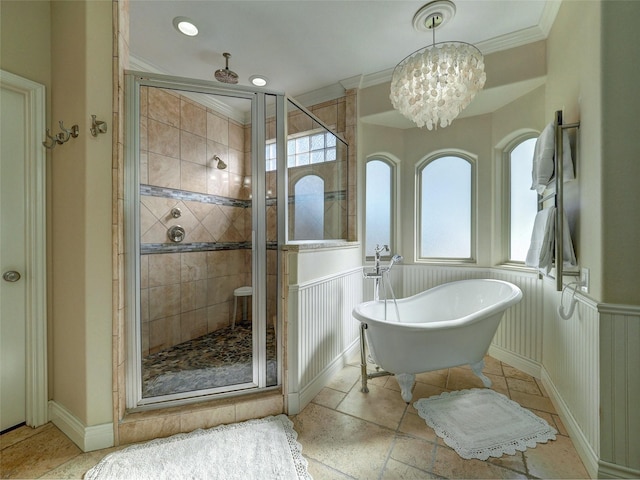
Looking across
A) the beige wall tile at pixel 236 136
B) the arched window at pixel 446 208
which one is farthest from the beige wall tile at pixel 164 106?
the arched window at pixel 446 208

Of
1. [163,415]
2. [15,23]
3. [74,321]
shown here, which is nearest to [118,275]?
[74,321]

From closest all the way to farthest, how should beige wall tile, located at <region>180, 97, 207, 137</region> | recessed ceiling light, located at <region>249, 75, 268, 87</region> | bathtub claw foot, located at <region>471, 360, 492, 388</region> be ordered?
bathtub claw foot, located at <region>471, 360, 492, 388</region> < beige wall tile, located at <region>180, 97, 207, 137</region> < recessed ceiling light, located at <region>249, 75, 268, 87</region>

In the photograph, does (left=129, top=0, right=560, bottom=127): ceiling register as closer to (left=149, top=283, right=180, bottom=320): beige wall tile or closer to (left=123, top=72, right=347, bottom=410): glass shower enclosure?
(left=123, top=72, right=347, bottom=410): glass shower enclosure

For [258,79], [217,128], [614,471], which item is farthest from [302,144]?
[614,471]

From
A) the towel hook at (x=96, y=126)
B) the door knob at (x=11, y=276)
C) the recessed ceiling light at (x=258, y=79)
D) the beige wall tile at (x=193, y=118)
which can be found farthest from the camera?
the recessed ceiling light at (x=258, y=79)

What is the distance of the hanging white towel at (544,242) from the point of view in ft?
5.11

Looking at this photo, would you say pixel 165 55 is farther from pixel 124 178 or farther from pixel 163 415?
pixel 163 415

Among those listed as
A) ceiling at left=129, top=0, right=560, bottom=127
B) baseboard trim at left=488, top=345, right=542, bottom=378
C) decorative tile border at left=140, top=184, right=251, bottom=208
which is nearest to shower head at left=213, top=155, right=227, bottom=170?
decorative tile border at left=140, top=184, right=251, bottom=208

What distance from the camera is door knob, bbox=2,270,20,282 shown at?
1499 millimetres

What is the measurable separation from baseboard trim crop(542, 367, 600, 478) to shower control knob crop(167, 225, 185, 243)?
288cm

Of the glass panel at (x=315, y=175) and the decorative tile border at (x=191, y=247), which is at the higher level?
the glass panel at (x=315, y=175)

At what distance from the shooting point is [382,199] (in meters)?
3.01

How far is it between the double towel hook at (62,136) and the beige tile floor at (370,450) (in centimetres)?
167

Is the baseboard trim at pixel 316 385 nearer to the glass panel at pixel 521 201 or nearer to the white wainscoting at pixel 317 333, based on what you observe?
the white wainscoting at pixel 317 333
